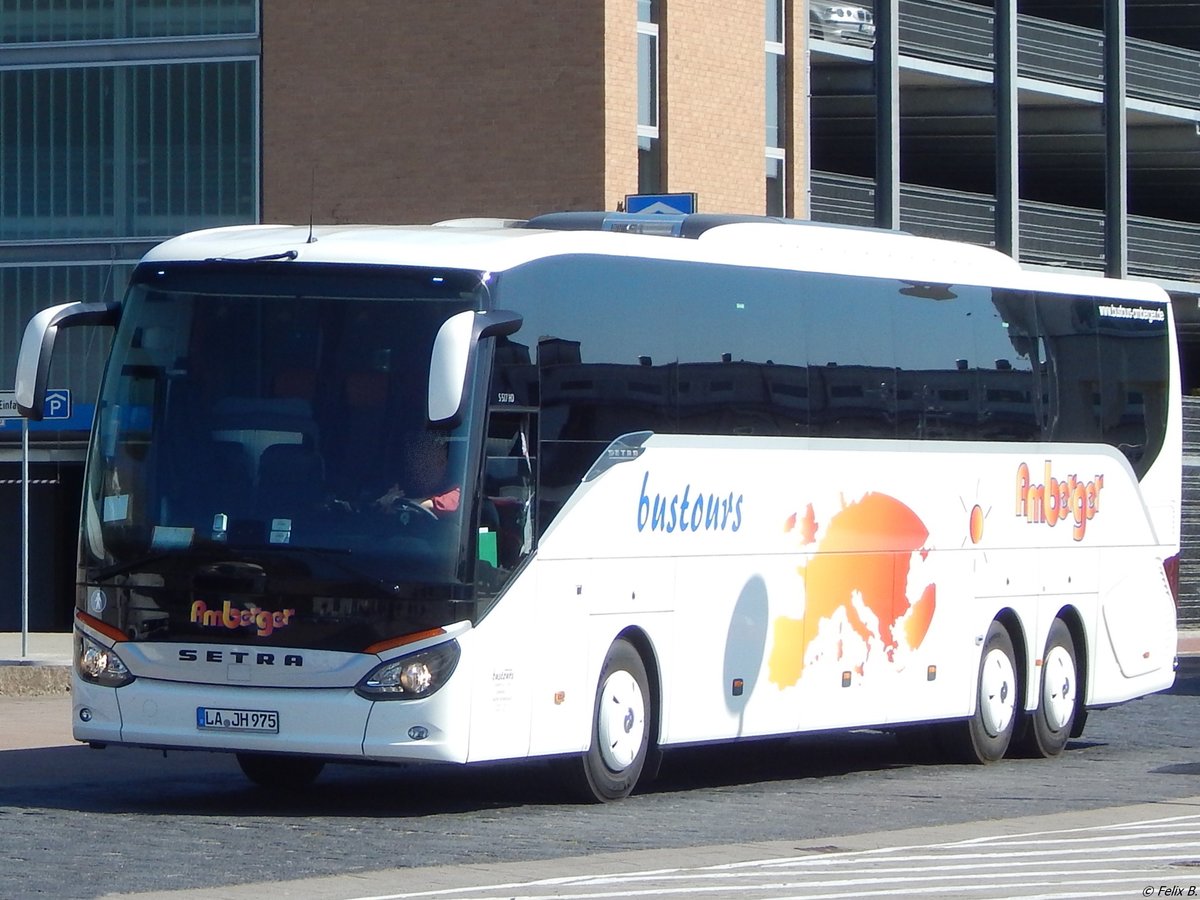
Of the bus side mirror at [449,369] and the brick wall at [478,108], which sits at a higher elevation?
the brick wall at [478,108]

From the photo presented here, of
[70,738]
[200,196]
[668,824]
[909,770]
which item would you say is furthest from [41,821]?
[200,196]

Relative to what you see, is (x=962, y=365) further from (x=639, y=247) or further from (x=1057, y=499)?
(x=639, y=247)

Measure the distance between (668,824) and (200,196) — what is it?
66.8 ft

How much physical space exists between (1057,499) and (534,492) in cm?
607

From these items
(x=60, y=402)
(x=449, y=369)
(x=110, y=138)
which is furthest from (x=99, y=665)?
(x=110, y=138)

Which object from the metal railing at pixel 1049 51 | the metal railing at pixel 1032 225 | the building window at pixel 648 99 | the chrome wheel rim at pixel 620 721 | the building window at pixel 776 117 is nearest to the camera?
the chrome wheel rim at pixel 620 721

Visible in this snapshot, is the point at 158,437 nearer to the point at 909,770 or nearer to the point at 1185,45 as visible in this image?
the point at 909,770

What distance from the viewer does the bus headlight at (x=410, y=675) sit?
12.2 meters

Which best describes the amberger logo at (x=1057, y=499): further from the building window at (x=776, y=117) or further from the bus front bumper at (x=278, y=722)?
the building window at (x=776, y=117)

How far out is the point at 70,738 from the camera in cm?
1741

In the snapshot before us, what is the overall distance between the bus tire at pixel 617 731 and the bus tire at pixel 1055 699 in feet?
15.7

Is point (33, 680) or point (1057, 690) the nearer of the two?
point (1057, 690)

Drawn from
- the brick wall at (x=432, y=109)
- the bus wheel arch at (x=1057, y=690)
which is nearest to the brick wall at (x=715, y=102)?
the brick wall at (x=432, y=109)

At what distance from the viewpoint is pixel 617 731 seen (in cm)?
1357
